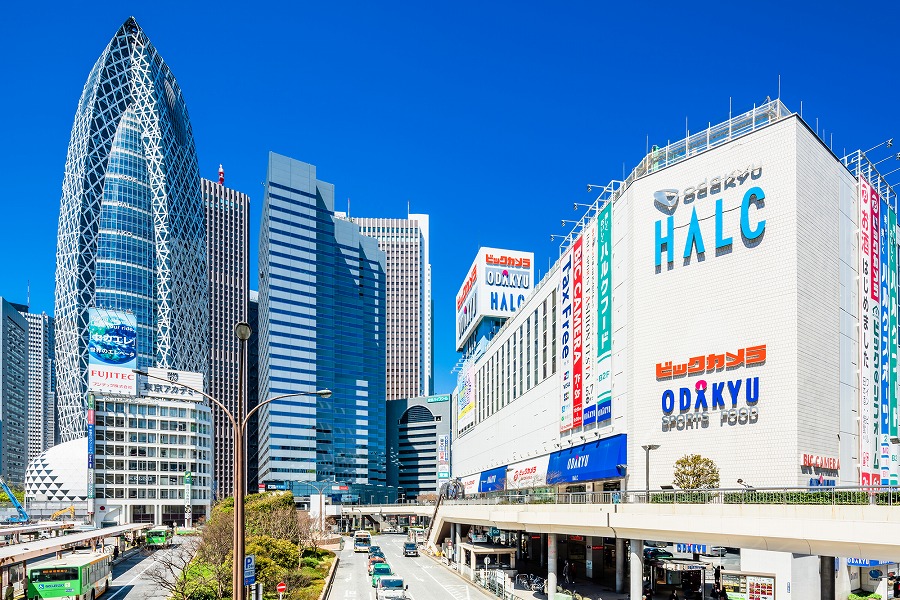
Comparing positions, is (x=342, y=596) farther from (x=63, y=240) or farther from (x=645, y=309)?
(x=63, y=240)

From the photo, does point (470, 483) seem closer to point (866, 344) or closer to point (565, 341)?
point (565, 341)

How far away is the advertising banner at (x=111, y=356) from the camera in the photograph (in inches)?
6550

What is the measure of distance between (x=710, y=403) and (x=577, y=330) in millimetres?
17417

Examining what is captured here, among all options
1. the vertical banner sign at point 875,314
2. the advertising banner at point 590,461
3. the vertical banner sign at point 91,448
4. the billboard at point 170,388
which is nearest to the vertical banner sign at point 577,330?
the advertising banner at point 590,461

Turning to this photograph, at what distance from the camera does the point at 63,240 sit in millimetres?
197875

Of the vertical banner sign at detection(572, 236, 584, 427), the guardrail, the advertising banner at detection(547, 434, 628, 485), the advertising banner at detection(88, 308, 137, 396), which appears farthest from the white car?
the advertising banner at detection(88, 308, 137, 396)

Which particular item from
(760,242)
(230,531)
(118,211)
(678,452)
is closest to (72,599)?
(230,531)

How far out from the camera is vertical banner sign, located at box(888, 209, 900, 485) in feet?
203

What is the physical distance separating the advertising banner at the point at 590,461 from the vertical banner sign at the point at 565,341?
3.02m

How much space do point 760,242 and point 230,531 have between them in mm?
41979

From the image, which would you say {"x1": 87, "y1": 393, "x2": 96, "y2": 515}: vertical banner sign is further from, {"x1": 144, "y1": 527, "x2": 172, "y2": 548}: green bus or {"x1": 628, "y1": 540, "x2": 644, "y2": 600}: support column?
{"x1": 628, "y1": 540, "x2": 644, "y2": 600}: support column

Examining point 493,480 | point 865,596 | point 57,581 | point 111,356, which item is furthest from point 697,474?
point 111,356

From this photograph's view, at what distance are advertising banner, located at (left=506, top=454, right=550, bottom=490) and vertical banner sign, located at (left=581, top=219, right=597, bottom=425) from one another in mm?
12005

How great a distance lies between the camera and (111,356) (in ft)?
556
